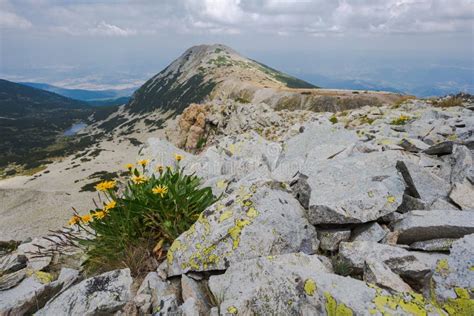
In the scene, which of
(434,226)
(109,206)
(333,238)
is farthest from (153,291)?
(434,226)

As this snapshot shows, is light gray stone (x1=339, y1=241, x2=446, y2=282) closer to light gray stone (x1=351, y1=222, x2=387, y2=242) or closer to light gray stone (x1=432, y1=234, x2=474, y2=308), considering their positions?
light gray stone (x1=432, y1=234, x2=474, y2=308)

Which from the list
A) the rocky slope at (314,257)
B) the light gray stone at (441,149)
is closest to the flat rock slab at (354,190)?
the rocky slope at (314,257)

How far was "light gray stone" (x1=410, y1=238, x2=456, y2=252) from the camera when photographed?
11.5 ft

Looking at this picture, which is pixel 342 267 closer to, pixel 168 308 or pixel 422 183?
pixel 168 308

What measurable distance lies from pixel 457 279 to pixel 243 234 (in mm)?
2440

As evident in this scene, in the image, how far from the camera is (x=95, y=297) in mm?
3600

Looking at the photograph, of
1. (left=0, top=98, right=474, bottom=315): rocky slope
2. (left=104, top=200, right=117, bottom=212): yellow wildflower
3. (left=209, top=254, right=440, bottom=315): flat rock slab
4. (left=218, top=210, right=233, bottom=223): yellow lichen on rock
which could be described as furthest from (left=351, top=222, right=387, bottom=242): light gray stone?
(left=104, top=200, right=117, bottom=212): yellow wildflower

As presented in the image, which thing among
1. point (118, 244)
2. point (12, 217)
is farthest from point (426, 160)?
point (12, 217)

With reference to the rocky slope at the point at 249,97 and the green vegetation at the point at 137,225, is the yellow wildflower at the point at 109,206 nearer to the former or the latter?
the green vegetation at the point at 137,225

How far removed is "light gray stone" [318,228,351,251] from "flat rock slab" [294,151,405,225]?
15cm

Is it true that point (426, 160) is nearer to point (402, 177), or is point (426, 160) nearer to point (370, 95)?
point (402, 177)

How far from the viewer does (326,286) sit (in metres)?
2.85

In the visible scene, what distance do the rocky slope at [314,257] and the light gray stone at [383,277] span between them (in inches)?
0.5

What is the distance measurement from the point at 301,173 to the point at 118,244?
11.4 feet
